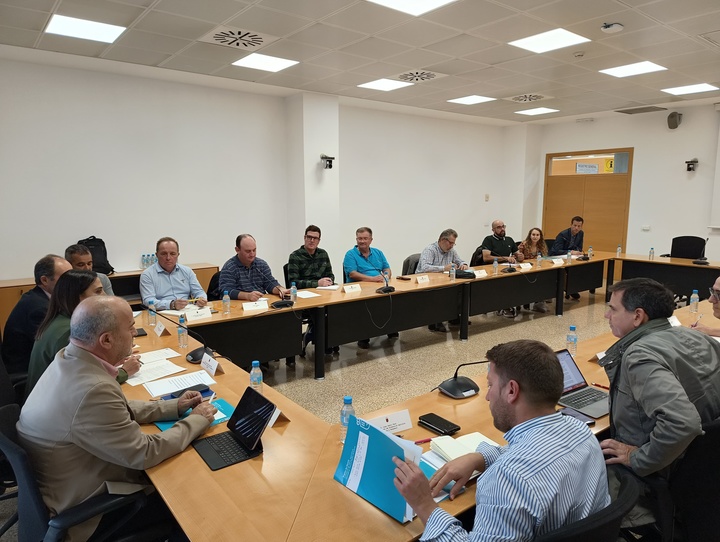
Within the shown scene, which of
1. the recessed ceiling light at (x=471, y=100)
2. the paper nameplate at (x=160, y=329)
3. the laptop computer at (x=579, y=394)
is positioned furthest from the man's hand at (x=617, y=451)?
the recessed ceiling light at (x=471, y=100)

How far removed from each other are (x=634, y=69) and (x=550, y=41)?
1.62m

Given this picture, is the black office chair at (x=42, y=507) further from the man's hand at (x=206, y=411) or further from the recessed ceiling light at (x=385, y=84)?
the recessed ceiling light at (x=385, y=84)

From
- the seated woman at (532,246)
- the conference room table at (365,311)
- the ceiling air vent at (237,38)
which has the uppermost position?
the ceiling air vent at (237,38)

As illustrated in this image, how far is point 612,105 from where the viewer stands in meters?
7.34

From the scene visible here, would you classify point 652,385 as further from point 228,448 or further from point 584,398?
point 228,448

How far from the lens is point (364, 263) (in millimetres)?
5355

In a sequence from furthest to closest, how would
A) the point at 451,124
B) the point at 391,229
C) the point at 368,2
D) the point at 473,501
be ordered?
Result: 1. the point at 451,124
2. the point at 391,229
3. the point at 368,2
4. the point at 473,501

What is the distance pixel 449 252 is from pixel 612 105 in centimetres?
395

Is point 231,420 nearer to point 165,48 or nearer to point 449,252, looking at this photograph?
point 165,48

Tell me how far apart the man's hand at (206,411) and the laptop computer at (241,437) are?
8 cm

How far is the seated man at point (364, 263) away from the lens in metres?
5.20

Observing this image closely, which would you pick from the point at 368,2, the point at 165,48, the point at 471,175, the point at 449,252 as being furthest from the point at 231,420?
the point at 471,175

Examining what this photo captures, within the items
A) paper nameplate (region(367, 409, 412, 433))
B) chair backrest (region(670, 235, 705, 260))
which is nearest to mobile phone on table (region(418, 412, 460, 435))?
paper nameplate (region(367, 409, 412, 433))

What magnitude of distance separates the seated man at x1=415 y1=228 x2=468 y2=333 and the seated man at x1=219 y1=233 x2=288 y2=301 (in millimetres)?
1997
